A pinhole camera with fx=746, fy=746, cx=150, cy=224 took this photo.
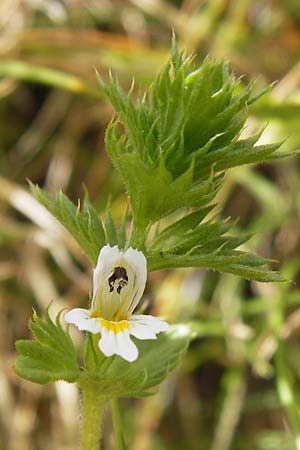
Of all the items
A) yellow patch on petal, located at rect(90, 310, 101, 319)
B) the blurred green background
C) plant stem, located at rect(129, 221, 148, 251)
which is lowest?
yellow patch on petal, located at rect(90, 310, 101, 319)

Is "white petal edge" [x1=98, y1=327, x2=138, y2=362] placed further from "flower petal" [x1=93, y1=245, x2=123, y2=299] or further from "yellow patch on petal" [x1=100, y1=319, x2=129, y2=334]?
"flower petal" [x1=93, y1=245, x2=123, y2=299]

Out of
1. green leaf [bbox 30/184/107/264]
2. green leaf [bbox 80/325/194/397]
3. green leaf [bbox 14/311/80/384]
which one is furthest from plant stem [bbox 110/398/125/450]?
green leaf [bbox 30/184/107/264]

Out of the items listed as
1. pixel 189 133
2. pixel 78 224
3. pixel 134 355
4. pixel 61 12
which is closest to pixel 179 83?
pixel 189 133

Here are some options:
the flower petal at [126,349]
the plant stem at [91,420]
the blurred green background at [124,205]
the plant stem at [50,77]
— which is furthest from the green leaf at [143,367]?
the plant stem at [50,77]

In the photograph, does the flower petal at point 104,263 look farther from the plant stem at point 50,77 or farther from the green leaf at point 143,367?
the plant stem at point 50,77

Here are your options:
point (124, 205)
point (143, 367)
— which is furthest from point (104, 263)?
point (124, 205)
